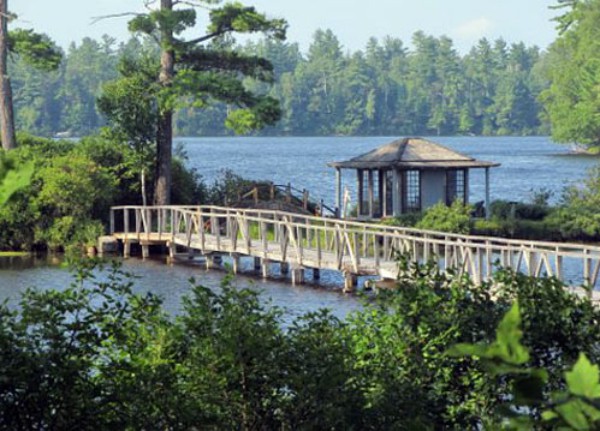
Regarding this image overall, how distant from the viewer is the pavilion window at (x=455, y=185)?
126 feet

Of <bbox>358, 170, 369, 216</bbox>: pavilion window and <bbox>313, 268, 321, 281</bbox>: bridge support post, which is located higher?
<bbox>358, 170, 369, 216</bbox>: pavilion window

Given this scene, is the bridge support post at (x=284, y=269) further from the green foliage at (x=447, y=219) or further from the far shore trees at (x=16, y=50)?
the far shore trees at (x=16, y=50)

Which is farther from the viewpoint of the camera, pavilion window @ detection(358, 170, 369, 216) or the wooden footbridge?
pavilion window @ detection(358, 170, 369, 216)

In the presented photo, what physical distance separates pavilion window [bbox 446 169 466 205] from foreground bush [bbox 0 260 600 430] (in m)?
28.7

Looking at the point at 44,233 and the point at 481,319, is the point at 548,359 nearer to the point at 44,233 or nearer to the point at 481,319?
the point at 481,319

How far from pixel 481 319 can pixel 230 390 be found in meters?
1.83

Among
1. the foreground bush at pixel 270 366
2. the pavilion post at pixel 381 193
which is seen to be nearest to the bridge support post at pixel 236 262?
the pavilion post at pixel 381 193

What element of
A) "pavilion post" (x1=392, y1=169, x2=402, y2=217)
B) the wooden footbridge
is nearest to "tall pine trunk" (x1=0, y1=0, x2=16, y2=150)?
the wooden footbridge

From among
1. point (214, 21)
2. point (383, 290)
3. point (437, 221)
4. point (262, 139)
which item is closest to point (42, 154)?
point (214, 21)

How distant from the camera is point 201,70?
39219 mm

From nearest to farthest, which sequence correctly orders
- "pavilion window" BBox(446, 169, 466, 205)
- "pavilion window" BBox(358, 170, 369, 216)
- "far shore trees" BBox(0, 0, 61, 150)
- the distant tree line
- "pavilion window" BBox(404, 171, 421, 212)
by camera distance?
1. "pavilion window" BBox(404, 171, 421, 212)
2. "pavilion window" BBox(446, 169, 466, 205)
3. "pavilion window" BBox(358, 170, 369, 216)
4. "far shore trees" BBox(0, 0, 61, 150)
5. the distant tree line

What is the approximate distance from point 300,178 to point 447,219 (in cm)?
4692

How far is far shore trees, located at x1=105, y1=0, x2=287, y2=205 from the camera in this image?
120 feet

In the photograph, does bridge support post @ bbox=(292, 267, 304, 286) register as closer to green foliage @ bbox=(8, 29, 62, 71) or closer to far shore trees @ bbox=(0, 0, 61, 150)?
far shore trees @ bbox=(0, 0, 61, 150)
